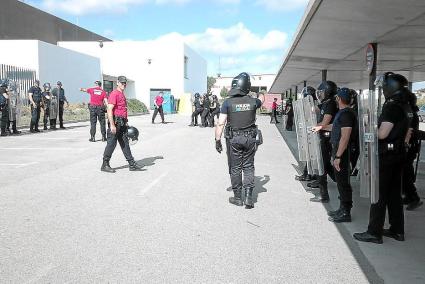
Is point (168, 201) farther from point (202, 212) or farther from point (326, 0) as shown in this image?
point (326, 0)

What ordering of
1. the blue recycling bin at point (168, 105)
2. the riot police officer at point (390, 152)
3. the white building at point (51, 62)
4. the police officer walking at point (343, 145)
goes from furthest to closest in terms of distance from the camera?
the blue recycling bin at point (168, 105) < the white building at point (51, 62) < the police officer walking at point (343, 145) < the riot police officer at point (390, 152)

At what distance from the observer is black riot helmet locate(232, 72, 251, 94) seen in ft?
20.8

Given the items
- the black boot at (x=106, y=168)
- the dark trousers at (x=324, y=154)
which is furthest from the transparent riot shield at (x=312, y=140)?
the black boot at (x=106, y=168)

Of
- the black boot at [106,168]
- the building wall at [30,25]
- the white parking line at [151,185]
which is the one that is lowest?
the white parking line at [151,185]

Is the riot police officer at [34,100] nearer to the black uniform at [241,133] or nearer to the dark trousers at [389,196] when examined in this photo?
the black uniform at [241,133]

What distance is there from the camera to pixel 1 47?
102ft

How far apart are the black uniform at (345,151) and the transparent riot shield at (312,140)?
3.08 feet

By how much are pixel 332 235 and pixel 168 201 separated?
250cm

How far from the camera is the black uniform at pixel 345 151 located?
539 centimetres

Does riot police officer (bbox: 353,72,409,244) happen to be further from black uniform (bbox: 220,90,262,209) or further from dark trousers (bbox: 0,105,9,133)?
dark trousers (bbox: 0,105,9,133)

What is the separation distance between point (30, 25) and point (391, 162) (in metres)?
52.2

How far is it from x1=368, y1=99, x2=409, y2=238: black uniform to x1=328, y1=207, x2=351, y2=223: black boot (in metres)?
0.81

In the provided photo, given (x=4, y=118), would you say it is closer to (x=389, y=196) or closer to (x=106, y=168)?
(x=106, y=168)

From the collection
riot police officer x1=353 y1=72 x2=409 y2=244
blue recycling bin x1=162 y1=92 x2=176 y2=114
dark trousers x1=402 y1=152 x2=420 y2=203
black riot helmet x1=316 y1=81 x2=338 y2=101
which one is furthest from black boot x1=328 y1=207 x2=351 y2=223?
blue recycling bin x1=162 y1=92 x2=176 y2=114
